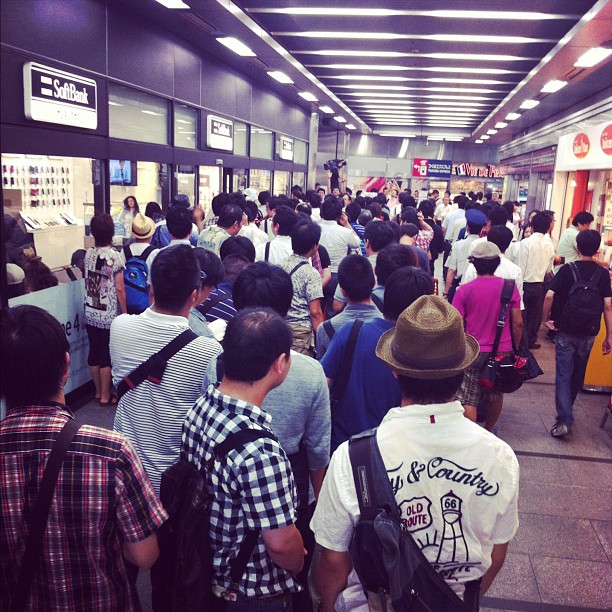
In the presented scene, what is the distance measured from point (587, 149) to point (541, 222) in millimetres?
3710

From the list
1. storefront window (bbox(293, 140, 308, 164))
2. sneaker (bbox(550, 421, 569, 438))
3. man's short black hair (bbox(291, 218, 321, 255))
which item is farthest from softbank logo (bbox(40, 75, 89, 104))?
storefront window (bbox(293, 140, 308, 164))

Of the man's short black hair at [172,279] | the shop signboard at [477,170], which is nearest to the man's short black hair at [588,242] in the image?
the man's short black hair at [172,279]

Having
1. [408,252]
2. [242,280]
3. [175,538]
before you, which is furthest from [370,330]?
[175,538]

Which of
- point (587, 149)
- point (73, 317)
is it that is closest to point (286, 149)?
point (587, 149)

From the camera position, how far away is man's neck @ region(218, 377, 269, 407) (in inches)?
72.7

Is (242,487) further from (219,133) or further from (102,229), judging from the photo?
(219,133)

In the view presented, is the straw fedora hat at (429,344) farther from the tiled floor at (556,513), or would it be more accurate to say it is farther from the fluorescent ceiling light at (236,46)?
the fluorescent ceiling light at (236,46)

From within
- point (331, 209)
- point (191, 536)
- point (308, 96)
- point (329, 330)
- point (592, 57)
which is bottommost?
point (191, 536)

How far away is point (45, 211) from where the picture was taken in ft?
18.2

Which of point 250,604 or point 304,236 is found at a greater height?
point 304,236

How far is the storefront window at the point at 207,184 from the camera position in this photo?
10139 mm

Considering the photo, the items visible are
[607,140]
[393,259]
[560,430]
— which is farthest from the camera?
[607,140]

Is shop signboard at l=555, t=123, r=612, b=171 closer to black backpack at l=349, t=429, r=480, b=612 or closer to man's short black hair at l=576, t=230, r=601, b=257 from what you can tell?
man's short black hair at l=576, t=230, r=601, b=257

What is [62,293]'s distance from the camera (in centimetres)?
532
